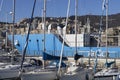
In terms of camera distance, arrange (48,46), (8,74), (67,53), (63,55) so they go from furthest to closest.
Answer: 1. (48,46)
2. (67,53)
3. (63,55)
4. (8,74)

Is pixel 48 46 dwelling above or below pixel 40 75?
above

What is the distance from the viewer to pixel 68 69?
2642cm

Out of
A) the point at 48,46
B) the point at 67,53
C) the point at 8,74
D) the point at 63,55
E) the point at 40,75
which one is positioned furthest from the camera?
the point at 48,46

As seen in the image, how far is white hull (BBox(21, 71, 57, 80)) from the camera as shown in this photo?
24073 millimetres

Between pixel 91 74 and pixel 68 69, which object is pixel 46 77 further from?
pixel 91 74

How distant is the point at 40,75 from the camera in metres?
25.0

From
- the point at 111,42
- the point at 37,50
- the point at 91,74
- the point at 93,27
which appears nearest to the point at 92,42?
the point at 111,42

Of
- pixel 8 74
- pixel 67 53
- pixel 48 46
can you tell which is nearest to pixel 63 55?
pixel 67 53

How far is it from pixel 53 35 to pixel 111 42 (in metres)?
8.36

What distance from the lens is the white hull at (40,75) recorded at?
24073 mm

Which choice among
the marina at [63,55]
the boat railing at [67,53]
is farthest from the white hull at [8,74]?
the boat railing at [67,53]

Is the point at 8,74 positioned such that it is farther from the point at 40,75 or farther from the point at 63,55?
the point at 63,55

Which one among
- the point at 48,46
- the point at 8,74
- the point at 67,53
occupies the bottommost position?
the point at 8,74

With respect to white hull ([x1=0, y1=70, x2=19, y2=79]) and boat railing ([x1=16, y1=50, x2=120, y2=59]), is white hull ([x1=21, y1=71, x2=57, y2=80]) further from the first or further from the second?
boat railing ([x1=16, y1=50, x2=120, y2=59])
